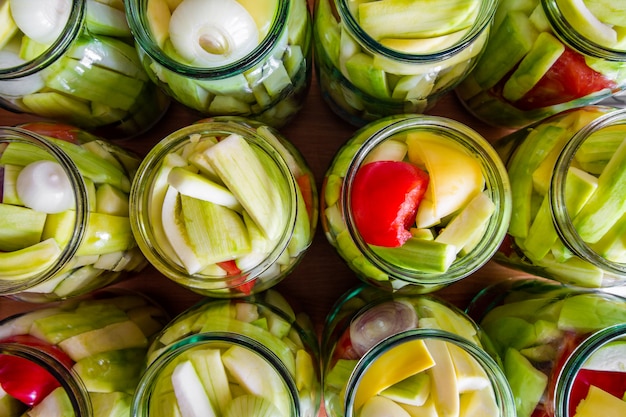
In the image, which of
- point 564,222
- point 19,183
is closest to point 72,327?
point 19,183

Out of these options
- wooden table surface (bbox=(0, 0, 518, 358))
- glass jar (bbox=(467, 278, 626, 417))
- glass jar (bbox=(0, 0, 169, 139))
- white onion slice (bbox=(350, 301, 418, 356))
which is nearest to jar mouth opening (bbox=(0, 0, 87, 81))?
glass jar (bbox=(0, 0, 169, 139))

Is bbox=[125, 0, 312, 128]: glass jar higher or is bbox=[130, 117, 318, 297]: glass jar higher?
bbox=[125, 0, 312, 128]: glass jar

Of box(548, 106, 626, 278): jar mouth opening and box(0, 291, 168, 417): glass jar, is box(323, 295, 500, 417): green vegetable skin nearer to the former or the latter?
box(548, 106, 626, 278): jar mouth opening

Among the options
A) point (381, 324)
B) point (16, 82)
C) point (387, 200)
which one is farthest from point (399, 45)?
point (16, 82)

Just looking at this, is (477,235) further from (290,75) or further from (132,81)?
(132,81)

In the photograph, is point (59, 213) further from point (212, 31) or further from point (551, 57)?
point (551, 57)

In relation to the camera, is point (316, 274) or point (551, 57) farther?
point (316, 274)

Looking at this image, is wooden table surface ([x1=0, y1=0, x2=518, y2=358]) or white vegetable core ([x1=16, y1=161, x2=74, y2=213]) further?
wooden table surface ([x1=0, y1=0, x2=518, y2=358])
